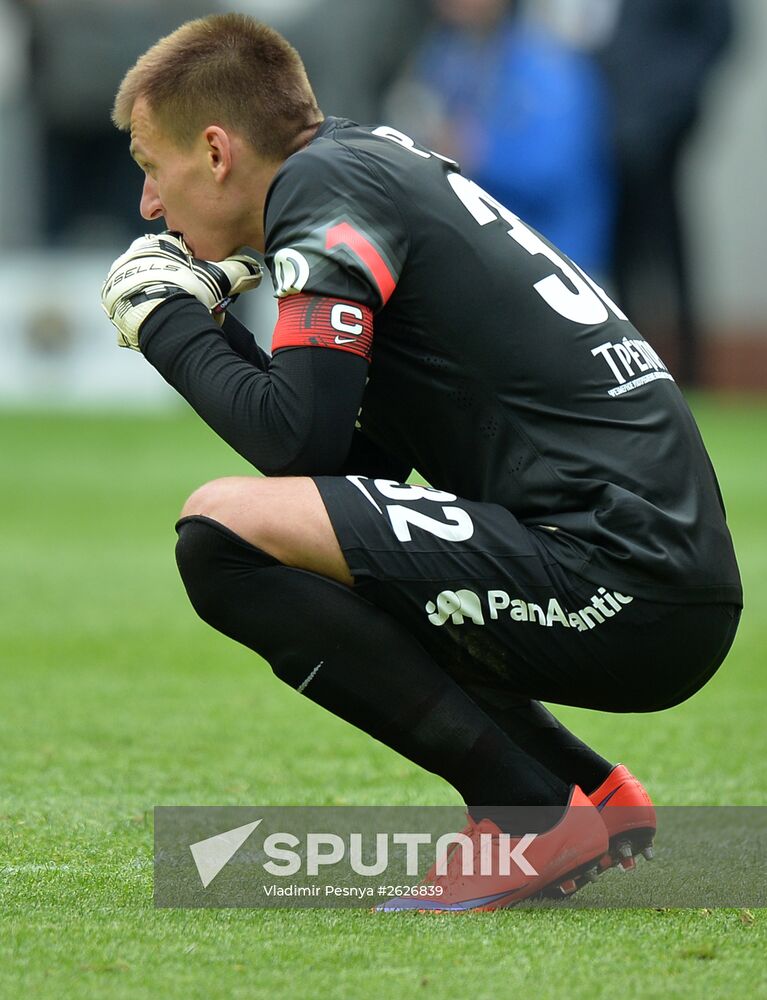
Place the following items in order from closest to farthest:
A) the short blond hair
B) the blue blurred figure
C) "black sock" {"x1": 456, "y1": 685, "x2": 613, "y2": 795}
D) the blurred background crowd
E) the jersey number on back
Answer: the jersey number on back
the short blond hair
"black sock" {"x1": 456, "y1": 685, "x2": 613, "y2": 795}
the blue blurred figure
the blurred background crowd

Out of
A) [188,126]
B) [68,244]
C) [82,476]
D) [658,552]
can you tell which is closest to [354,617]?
[658,552]

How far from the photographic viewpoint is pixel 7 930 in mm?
2783

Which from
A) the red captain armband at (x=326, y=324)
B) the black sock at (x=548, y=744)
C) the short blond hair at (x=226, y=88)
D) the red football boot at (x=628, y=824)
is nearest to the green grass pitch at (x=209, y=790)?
the red football boot at (x=628, y=824)

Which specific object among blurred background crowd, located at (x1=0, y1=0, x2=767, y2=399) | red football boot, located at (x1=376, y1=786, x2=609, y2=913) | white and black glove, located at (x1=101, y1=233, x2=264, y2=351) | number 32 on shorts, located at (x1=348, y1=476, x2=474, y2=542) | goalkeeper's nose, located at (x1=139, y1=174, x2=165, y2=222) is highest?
goalkeeper's nose, located at (x1=139, y1=174, x2=165, y2=222)

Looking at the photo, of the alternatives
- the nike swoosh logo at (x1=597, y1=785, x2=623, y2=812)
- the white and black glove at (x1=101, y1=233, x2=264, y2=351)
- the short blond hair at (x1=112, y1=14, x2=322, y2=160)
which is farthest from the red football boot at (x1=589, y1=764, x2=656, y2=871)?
the short blond hair at (x1=112, y1=14, x2=322, y2=160)

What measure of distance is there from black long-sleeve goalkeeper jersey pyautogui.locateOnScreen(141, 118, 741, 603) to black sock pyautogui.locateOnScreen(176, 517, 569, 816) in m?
0.20

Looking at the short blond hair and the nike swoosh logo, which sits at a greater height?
the short blond hair

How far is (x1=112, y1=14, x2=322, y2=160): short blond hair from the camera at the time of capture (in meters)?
3.24

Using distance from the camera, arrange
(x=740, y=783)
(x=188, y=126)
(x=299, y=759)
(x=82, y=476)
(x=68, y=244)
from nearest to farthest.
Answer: (x=188, y=126)
(x=740, y=783)
(x=299, y=759)
(x=82, y=476)
(x=68, y=244)

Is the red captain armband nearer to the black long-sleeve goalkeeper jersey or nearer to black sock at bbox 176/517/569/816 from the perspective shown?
the black long-sleeve goalkeeper jersey

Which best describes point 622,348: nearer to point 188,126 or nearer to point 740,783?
point 188,126

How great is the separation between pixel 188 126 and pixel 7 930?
4.67 ft

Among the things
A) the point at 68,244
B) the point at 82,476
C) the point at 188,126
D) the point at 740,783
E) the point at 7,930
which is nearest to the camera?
the point at 7,930

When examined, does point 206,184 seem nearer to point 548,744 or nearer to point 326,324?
point 326,324
